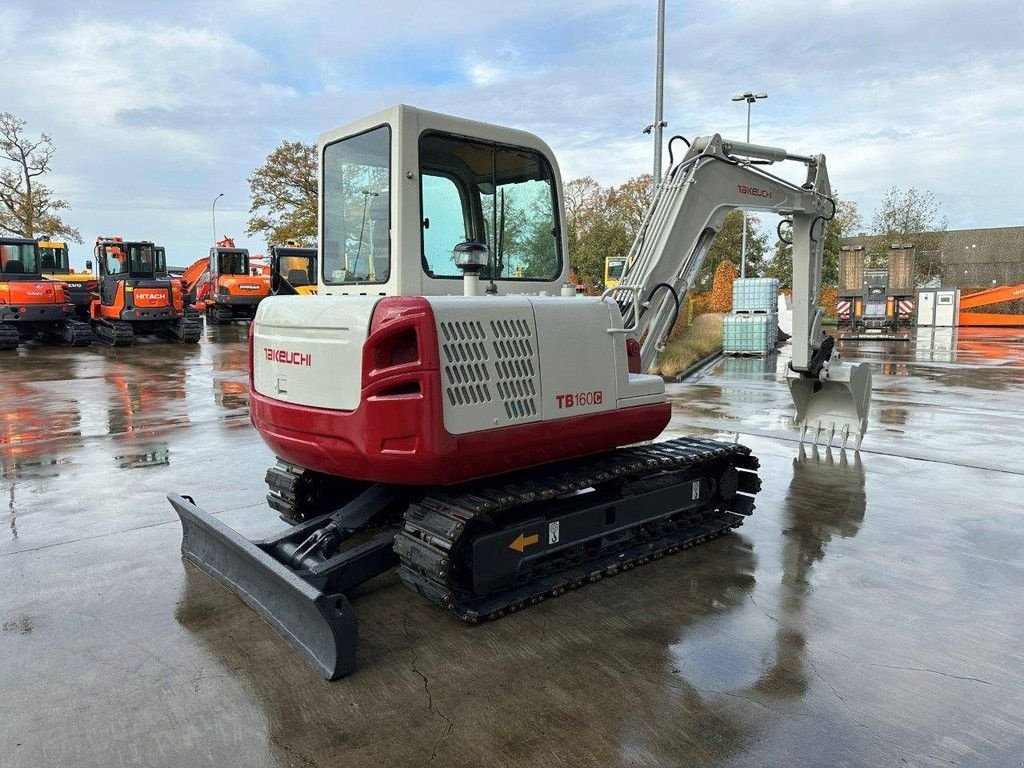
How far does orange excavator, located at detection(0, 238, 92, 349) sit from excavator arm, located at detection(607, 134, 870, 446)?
19.4 meters

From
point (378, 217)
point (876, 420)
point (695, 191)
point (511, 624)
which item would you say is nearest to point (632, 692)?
point (511, 624)

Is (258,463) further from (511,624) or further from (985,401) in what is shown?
(985,401)

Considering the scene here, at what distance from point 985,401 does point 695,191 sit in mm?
8211

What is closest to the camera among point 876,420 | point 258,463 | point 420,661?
point 420,661

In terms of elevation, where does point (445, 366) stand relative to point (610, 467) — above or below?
above

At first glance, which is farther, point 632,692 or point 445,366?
point 445,366

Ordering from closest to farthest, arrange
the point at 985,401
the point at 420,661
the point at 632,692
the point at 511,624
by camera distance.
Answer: the point at 632,692
the point at 420,661
the point at 511,624
the point at 985,401

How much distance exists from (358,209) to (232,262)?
28.6 m

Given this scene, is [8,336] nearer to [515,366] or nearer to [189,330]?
[189,330]

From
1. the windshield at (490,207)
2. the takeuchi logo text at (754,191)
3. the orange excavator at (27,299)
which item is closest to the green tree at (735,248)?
the orange excavator at (27,299)

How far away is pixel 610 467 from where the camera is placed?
486cm

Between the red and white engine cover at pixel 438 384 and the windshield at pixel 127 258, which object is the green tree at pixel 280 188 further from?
the red and white engine cover at pixel 438 384

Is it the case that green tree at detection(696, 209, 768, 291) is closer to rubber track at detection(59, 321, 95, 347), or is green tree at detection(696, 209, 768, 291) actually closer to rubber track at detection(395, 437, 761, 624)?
rubber track at detection(59, 321, 95, 347)

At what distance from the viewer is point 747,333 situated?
62.5 feet
